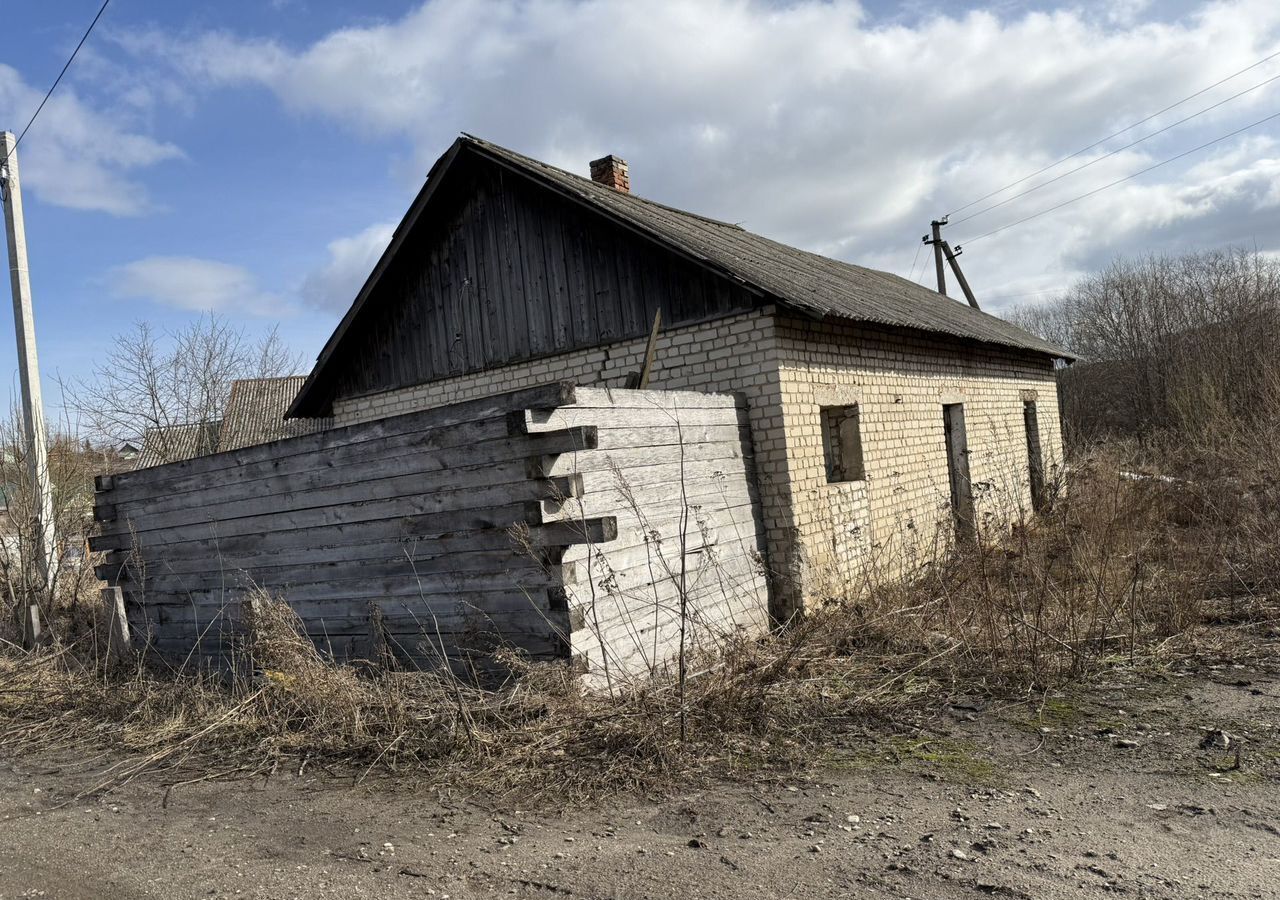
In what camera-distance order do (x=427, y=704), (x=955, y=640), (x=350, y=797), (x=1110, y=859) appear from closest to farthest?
(x=1110, y=859) → (x=350, y=797) → (x=427, y=704) → (x=955, y=640)

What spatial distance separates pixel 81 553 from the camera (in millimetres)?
10555

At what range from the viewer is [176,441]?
2595 cm

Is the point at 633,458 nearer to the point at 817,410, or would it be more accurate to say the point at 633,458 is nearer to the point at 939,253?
the point at 817,410

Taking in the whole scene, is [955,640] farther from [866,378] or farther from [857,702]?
[866,378]

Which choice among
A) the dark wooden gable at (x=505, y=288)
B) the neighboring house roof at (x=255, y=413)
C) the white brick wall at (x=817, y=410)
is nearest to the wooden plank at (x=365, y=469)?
the white brick wall at (x=817, y=410)

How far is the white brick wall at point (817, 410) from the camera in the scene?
25.6 ft

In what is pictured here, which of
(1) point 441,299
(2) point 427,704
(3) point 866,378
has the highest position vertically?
(1) point 441,299

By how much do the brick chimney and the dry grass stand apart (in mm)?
7704

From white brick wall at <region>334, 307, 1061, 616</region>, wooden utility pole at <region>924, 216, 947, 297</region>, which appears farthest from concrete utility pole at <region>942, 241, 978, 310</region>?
white brick wall at <region>334, 307, 1061, 616</region>

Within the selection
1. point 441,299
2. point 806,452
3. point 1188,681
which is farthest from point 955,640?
point 441,299

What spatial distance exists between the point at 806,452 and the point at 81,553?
8.90 meters

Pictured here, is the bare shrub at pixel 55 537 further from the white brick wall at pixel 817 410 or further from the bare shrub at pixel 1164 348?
the bare shrub at pixel 1164 348

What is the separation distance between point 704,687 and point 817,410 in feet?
12.7

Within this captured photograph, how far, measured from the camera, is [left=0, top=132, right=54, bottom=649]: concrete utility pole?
376 inches
